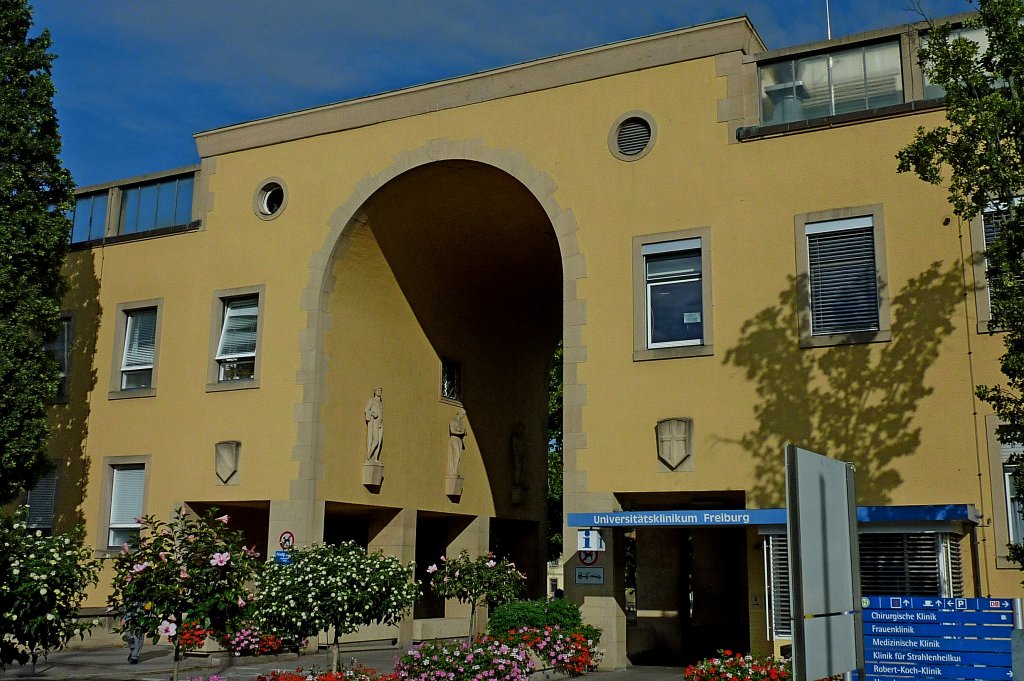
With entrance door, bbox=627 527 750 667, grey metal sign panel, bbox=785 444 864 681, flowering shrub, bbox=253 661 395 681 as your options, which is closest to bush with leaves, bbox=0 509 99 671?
flowering shrub, bbox=253 661 395 681

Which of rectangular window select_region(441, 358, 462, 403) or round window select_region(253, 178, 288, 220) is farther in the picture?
rectangular window select_region(441, 358, 462, 403)

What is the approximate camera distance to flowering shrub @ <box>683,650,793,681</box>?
1342 cm

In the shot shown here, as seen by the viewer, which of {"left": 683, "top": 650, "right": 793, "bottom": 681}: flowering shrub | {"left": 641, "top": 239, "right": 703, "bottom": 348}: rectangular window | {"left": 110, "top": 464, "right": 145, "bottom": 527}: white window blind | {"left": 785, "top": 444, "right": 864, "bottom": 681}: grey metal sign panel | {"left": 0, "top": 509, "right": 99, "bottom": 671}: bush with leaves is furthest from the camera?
{"left": 110, "top": 464, "right": 145, "bottom": 527}: white window blind

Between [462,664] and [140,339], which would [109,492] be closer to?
[140,339]

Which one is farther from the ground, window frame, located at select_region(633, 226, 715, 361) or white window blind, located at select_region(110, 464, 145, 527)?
window frame, located at select_region(633, 226, 715, 361)

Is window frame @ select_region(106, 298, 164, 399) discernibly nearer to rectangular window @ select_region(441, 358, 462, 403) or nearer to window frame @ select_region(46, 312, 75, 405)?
window frame @ select_region(46, 312, 75, 405)

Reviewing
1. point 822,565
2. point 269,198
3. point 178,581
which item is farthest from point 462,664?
point 269,198

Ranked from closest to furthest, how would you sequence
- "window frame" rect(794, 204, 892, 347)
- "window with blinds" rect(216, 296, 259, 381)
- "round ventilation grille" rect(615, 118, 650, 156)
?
1. "window frame" rect(794, 204, 892, 347)
2. "round ventilation grille" rect(615, 118, 650, 156)
3. "window with blinds" rect(216, 296, 259, 381)

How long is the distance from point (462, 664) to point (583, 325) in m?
7.09

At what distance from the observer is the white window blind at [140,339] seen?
2356cm

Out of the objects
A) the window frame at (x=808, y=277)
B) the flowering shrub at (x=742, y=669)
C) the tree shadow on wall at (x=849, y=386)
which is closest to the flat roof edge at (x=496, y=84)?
the window frame at (x=808, y=277)

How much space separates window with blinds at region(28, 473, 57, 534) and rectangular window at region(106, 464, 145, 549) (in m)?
1.60

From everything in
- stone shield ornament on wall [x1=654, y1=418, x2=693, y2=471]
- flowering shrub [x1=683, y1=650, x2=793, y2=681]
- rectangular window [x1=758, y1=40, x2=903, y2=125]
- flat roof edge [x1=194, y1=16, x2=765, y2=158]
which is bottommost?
flowering shrub [x1=683, y1=650, x2=793, y2=681]

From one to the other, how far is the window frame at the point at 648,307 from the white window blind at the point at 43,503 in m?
13.9
